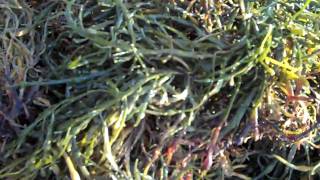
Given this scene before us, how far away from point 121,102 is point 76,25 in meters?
0.10

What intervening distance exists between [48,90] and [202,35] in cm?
17

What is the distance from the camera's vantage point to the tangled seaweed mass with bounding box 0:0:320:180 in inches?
23.6

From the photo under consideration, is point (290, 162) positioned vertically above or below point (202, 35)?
below

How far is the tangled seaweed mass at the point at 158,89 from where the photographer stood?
599 mm

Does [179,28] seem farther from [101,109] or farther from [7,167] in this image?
[7,167]

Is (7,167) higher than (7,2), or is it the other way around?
(7,2)

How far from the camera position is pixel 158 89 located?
1.97 feet

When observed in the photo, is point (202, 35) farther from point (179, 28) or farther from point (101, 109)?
point (101, 109)

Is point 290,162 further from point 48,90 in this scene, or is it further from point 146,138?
point 48,90

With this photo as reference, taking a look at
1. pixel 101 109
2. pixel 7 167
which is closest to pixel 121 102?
pixel 101 109

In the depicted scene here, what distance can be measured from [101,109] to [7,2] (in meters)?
0.17

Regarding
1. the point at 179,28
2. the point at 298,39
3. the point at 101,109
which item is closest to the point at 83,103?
the point at 101,109

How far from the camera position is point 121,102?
595 millimetres

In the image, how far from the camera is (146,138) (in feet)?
2.03
